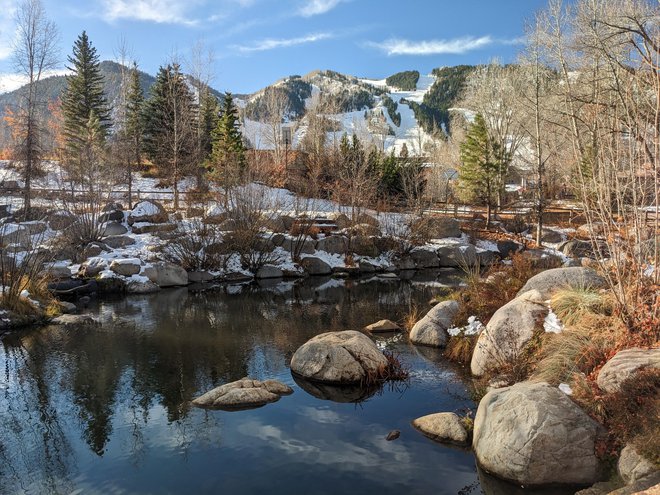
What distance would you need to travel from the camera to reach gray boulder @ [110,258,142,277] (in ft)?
69.7

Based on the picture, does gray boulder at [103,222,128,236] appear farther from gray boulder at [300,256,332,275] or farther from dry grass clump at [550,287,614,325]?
dry grass clump at [550,287,614,325]

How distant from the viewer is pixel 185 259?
23.4m

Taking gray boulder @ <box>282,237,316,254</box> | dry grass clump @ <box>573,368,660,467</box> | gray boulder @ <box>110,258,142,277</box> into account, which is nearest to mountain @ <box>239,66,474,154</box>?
gray boulder @ <box>282,237,316,254</box>

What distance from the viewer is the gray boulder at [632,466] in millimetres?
5484

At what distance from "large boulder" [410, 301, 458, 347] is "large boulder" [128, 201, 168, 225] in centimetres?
1898

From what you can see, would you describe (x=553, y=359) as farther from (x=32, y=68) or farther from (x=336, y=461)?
(x=32, y=68)

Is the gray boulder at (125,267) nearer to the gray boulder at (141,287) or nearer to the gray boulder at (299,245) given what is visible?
the gray boulder at (141,287)

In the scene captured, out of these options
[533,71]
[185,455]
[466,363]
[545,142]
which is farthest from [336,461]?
[545,142]

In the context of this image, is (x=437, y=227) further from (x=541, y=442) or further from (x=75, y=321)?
(x=541, y=442)

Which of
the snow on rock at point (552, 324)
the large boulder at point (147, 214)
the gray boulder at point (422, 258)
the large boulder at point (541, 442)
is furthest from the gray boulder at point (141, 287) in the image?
the large boulder at point (541, 442)

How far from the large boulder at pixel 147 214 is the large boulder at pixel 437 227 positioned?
14.1 m

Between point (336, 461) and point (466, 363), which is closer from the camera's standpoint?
point (336, 461)

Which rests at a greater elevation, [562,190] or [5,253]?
[562,190]

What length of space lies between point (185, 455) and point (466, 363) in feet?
20.4
